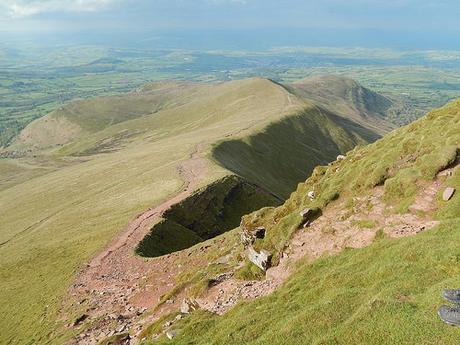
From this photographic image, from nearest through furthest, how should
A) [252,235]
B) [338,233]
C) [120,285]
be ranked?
1. [338,233]
2. [252,235]
3. [120,285]

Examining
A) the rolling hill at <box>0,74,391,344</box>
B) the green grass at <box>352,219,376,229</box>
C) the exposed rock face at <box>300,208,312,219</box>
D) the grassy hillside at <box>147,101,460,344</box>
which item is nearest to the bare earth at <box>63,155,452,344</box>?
the green grass at <box>352,219,376,229</box>

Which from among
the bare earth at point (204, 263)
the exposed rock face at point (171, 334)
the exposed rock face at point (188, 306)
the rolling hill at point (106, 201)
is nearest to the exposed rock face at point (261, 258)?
the bare earth at point (204, 263)

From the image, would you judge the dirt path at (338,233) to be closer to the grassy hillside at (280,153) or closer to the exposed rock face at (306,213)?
the exposed rock face at (306,213)

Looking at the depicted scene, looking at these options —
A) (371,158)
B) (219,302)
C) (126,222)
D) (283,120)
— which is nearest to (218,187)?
(126,222)

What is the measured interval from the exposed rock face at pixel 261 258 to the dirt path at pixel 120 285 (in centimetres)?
1164

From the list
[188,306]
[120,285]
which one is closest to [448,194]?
[188,306]

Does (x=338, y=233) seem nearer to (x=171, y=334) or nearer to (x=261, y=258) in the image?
(x=261, y=258)

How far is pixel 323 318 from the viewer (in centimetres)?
2397

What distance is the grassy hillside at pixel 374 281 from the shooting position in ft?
71.3

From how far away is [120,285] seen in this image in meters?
51.6

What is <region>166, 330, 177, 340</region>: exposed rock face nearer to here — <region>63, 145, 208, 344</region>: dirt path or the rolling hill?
<region>63, 145, 208, 344</region>: dirt path

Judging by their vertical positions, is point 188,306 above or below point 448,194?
below

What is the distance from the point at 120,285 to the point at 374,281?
33.8m

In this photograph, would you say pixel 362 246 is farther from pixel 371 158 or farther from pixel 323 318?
pixel 371 158
